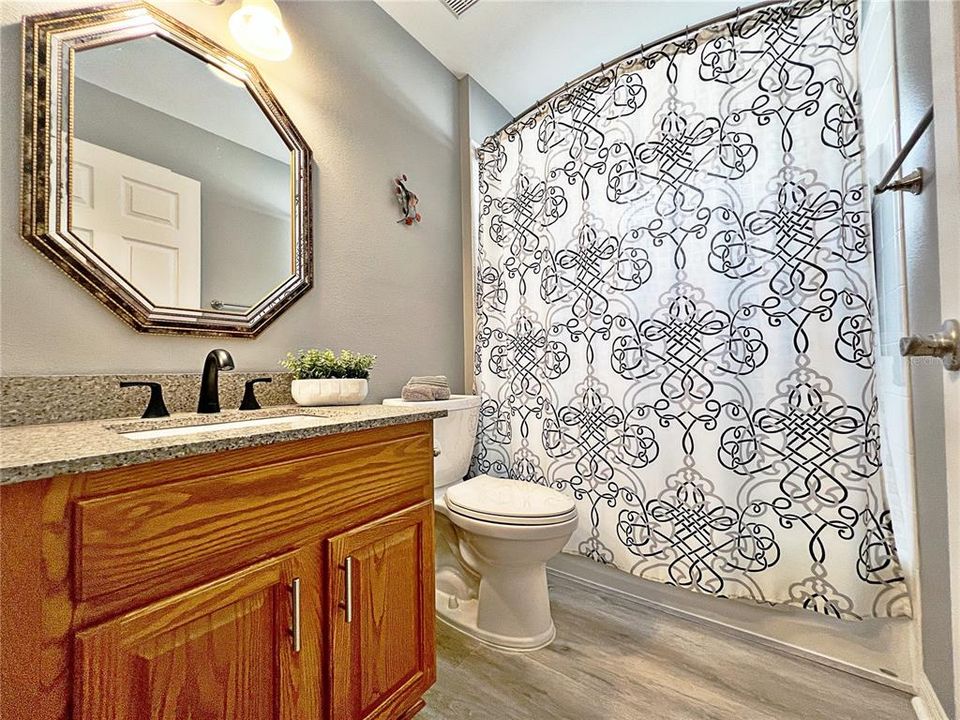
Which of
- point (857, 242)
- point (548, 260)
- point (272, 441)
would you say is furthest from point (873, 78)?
point (272, 441)

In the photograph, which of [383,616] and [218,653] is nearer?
[218,653]

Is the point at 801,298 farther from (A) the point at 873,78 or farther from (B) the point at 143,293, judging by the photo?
(B) the point at 143,293

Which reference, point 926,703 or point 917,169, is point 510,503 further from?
point 917,169

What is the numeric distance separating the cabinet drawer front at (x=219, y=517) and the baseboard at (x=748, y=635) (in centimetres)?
121

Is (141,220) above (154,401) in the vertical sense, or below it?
above

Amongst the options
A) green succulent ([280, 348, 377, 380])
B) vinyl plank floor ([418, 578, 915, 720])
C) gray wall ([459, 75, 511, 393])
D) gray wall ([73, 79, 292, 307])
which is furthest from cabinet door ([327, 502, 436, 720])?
gray wall ([459, 75, 511, 393])

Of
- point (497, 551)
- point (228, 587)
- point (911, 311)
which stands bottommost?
point (497, 551)

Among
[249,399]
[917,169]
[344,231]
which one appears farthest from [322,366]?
Result: [917,169]

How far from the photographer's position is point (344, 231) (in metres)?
1.64

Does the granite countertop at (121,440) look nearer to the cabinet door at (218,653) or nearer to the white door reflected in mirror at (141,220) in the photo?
the cabinet door at (218,653)

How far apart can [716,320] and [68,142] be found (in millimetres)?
1881

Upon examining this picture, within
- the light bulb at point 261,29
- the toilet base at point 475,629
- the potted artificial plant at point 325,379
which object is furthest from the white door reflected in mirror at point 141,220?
the toilet base at point 475,629

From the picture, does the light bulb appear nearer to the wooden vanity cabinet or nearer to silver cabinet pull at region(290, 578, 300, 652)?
the wooden vanity cabinet

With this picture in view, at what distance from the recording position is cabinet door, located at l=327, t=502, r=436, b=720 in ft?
2.93
